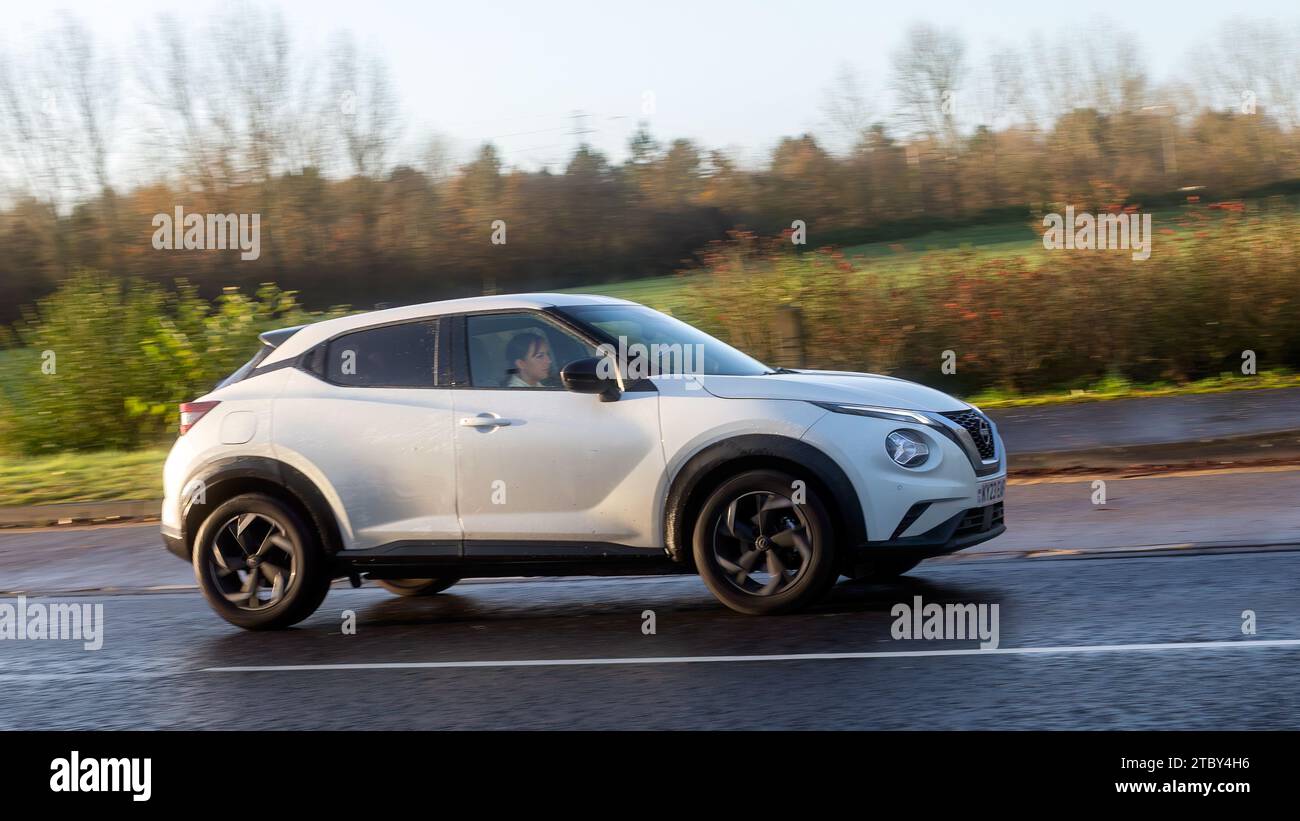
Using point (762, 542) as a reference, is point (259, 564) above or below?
below

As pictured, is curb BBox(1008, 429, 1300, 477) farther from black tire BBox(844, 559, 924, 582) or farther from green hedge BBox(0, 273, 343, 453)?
green hedge BBox(0, 273, 343, 453)

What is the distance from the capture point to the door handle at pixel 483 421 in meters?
7.93

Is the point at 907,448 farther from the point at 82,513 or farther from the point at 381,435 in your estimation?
the point at 82,513

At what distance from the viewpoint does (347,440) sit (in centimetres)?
820

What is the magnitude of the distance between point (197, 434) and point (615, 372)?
8.07ft

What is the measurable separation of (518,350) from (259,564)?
187 cm

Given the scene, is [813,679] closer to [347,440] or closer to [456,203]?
[347,440]

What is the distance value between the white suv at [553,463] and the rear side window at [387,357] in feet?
0.04

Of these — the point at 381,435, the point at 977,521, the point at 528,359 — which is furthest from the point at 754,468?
the point at 381,435

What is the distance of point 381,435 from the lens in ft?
26.7

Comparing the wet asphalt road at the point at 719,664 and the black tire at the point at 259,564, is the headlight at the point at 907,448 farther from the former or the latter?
the black tire at the point at 259,564

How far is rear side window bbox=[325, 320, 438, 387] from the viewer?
828 cm

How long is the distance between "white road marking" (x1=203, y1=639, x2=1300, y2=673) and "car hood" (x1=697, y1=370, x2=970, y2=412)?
54.7 inches

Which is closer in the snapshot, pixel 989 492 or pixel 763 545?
pixel 763 545
